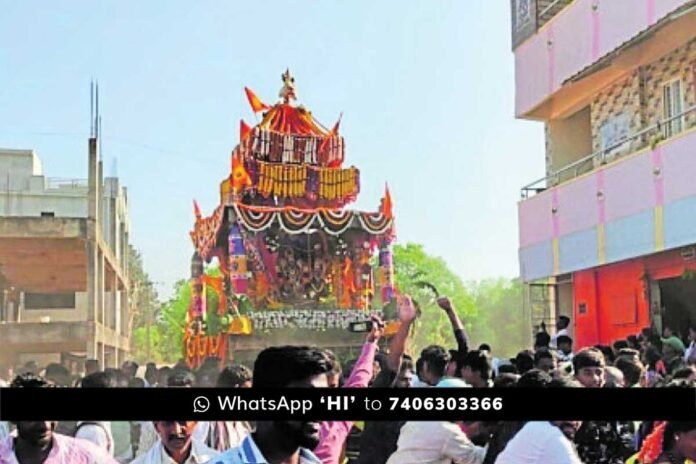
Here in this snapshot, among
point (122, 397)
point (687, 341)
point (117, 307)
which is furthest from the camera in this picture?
point (687, 341)

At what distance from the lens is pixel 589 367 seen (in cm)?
234

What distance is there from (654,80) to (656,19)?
25 centimetres

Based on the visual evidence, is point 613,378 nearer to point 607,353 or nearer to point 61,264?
point 607,353

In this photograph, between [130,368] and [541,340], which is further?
[541,340]

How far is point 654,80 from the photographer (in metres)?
3.82

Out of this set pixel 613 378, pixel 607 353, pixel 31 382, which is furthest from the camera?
pixel 607 353

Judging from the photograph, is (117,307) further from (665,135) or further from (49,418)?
(665,135)

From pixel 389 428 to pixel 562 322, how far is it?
33.8 inches

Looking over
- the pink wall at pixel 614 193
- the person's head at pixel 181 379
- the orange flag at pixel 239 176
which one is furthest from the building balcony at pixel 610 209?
the person's head at pixel 181 379

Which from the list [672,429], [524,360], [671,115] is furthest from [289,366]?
[671,115]

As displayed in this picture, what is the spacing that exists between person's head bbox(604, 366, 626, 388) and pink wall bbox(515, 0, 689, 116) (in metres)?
0.66

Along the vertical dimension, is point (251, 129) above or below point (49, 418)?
above

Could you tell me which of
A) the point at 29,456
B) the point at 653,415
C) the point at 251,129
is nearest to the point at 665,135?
the point at 653,415

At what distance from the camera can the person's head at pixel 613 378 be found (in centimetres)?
220
